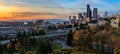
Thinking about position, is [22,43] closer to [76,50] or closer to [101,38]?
[76,50]

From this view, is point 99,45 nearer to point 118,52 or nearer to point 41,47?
point 118,52

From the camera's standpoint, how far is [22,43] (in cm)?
2106

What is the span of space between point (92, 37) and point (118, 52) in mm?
6637

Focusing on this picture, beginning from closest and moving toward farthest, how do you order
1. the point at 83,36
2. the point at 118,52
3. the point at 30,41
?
the point at 118,52, the point at 83,36, the point at 30,41

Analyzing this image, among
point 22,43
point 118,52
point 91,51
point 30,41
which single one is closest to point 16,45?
point 22,43

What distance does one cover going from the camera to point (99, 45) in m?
20.1

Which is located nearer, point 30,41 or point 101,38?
point 101,38

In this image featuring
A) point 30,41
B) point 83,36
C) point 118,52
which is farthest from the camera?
point 30,41

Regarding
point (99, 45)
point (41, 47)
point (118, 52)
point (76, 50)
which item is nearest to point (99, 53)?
point (99, 45)

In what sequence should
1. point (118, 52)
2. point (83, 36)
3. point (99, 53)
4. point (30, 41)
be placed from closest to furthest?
point (118, 52), point (99, 53), point (83, 36), point (30, 41)

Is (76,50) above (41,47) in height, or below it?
below

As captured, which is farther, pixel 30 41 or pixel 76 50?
pixel 30 41

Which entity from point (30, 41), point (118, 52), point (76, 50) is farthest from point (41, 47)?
point (30, 41)

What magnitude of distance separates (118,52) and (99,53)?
4.93m
